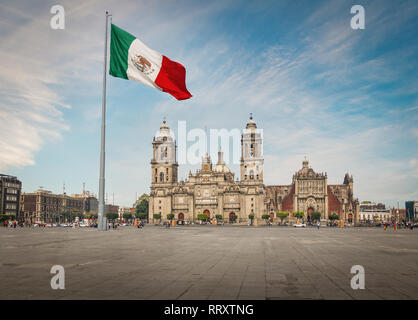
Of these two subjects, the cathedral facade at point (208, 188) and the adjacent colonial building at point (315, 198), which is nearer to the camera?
the cathedral facade at point (208, 188)

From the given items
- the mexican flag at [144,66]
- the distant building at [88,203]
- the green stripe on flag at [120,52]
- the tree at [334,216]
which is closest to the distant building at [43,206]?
the distant building at [88,203]

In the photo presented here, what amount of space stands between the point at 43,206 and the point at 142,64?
13155 centimetres

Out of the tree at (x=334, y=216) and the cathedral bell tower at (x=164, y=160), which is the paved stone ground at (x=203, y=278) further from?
the cathedral bell tower at (x=164, y=160)

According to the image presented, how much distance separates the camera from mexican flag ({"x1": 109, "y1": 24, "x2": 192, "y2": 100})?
63.8 feet

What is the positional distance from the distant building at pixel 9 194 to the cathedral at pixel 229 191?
46344 millimetres

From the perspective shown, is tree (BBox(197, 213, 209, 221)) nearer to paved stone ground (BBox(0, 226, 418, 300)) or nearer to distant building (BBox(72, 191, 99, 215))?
distant building (BBox(72, 191, 99, 215))

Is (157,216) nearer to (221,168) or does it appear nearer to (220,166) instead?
(221,168)

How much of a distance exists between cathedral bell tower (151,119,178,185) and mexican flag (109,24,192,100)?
93431 millimetres

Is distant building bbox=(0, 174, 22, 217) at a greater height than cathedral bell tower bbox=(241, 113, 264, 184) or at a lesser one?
lesser

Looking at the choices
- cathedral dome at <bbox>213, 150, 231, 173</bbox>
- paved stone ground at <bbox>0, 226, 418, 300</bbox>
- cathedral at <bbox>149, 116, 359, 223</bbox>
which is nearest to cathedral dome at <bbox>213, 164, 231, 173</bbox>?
cathedral dome at <bbox>213, 150, 231, 173</bbox>

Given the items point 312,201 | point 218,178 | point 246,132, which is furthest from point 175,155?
point 312,201

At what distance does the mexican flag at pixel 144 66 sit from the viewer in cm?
1944

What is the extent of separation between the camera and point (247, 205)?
104m
